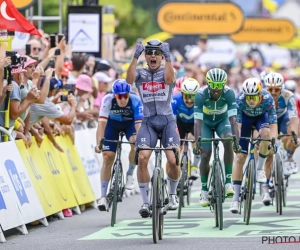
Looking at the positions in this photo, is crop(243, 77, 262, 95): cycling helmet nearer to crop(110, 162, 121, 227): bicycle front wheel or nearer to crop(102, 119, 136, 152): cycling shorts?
crop(102, 119, 136, 152): cycling shorts

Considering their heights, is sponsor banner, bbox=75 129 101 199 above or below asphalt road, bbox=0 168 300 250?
above

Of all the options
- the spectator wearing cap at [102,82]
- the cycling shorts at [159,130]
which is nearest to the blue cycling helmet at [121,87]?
the cycling shorts at [159,130]

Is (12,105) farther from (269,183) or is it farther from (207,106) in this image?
(269,183)

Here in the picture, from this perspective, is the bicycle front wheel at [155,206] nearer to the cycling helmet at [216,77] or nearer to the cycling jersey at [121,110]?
the cycling helmet at [216,77]

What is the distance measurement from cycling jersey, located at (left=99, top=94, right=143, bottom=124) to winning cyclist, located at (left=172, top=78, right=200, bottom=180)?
80.9 inches

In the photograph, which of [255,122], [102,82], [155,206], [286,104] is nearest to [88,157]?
[102,82]

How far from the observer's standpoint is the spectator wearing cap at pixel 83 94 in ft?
60.4

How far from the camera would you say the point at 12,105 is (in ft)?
47.4

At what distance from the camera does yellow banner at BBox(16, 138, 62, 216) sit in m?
14.9

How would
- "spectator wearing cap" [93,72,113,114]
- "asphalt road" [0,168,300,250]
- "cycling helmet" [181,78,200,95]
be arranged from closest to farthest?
"asphalt road" [0,168,300,250] → "cycling helmet" [181,78,200,95] → "spectator wearing cap" [93,72,113,114]

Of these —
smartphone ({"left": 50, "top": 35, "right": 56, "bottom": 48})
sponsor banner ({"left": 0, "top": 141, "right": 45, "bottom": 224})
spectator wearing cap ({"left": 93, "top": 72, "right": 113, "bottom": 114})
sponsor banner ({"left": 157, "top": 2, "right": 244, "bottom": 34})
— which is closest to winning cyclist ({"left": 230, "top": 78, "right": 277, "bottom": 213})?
sponsor banner ({"left": 0, "top": 141, "right": 45, "bottom": 224})

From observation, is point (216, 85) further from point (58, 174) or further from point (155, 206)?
point (58, 174)

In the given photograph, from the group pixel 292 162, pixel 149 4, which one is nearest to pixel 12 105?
pixel 292 162

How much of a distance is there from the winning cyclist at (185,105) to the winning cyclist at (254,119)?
5.15 ft
